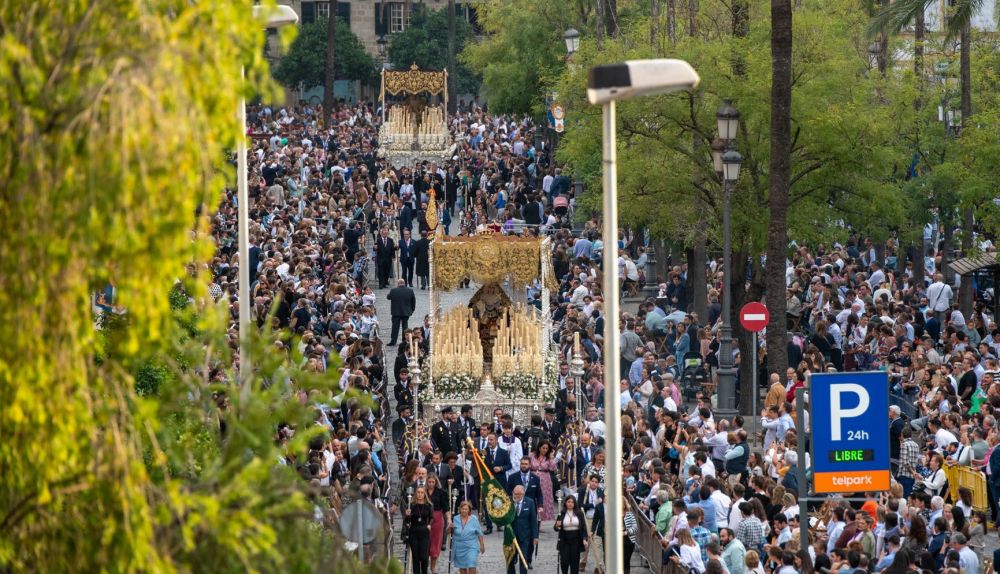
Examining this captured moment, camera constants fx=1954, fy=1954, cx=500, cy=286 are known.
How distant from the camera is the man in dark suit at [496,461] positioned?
24672 mm

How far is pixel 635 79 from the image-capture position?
1203cm

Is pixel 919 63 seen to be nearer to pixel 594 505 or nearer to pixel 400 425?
pixel 400 425

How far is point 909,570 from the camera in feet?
57.6

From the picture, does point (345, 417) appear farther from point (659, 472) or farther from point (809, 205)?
point (809, 205)

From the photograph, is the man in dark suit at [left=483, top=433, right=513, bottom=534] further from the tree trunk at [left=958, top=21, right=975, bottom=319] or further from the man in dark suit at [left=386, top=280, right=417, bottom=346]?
the tree trunk at [left=958, top=21, right=975, bottom=319]

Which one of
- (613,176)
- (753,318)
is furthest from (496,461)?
(613,176)

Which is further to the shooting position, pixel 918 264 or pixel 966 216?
pixel 918 264

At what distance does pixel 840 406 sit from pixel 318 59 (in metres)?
78.2

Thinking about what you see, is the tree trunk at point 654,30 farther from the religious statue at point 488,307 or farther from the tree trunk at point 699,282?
the religious statue at point 488,307

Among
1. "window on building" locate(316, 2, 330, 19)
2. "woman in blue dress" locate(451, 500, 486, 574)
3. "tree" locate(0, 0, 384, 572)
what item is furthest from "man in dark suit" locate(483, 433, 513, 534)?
"window on building" locate(316, 2, 330, 19)

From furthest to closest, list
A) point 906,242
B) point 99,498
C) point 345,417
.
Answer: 1. point 906,242
2. point 345,417
3. point 99,498

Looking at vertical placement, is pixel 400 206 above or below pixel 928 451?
above

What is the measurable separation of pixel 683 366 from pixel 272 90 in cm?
2322

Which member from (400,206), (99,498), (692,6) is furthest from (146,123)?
(400,206)
